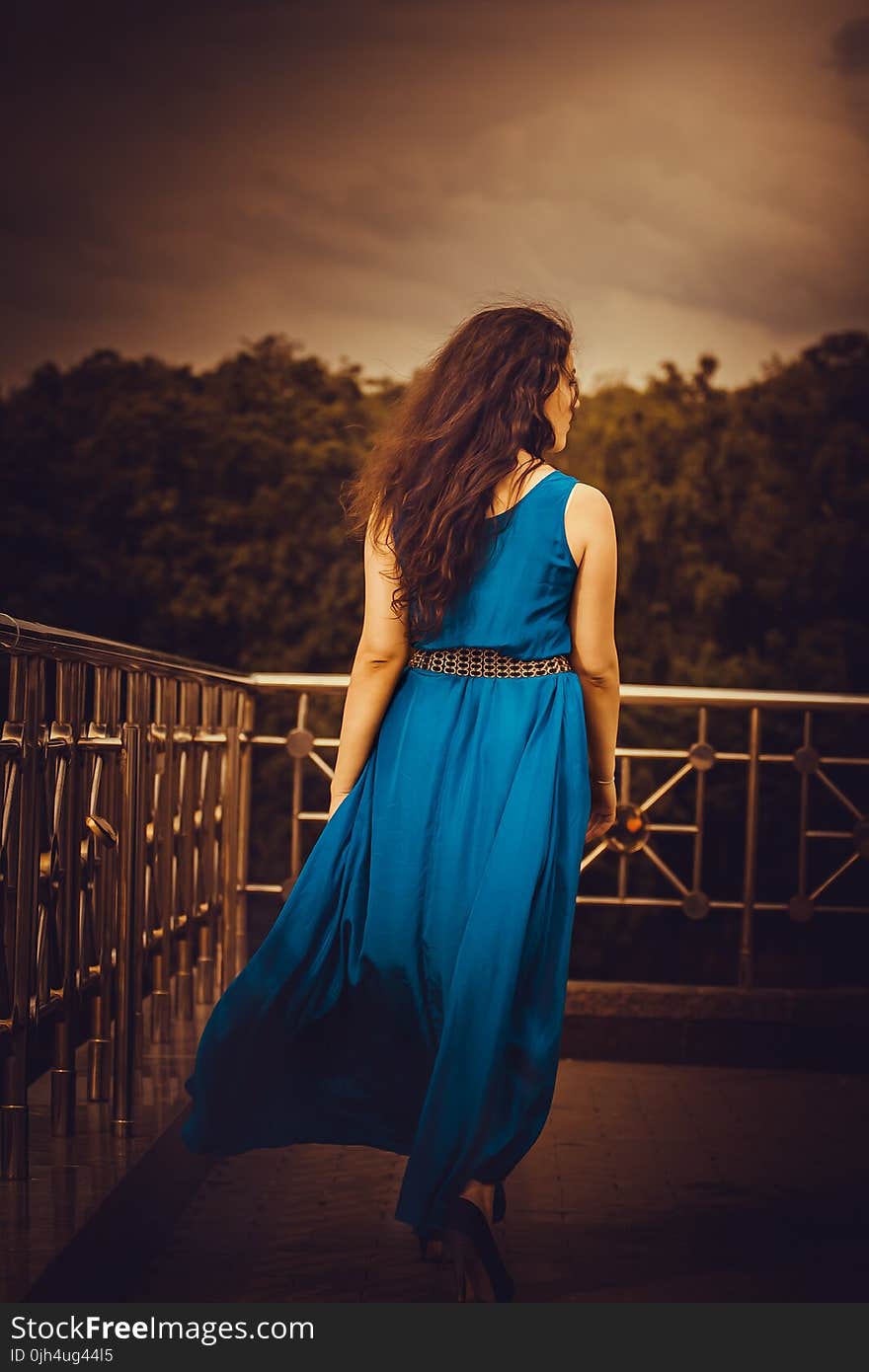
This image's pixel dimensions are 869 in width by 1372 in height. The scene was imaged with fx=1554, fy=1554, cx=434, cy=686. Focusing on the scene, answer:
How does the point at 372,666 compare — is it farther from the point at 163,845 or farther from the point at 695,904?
the point at 695,904

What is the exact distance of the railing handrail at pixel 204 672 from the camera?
2543 mm

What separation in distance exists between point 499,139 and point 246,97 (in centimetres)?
574

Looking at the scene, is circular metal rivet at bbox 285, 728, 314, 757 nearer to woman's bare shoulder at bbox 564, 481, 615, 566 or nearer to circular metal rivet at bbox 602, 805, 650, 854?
circular metal rivet at bbox 602, 805, 650, 854

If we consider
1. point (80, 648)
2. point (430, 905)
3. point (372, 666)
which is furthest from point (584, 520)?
point (80, 648)

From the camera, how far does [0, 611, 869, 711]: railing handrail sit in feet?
8.34

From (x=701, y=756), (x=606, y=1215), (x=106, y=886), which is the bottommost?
(x=606, y=1215)

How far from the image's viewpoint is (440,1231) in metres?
2.47

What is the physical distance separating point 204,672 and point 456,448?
6.02 feet

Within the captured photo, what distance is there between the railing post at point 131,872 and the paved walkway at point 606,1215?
414mm

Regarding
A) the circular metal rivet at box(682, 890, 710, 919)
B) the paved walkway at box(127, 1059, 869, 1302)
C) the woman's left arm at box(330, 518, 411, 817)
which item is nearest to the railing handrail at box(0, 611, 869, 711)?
the woman's left arm at box(330, 518, 411, 817)

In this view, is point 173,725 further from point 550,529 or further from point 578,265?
point 578,265

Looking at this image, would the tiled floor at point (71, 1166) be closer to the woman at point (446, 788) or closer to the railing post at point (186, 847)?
the woman at point (446, 788)

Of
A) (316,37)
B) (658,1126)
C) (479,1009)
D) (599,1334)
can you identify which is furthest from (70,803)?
(316,37)

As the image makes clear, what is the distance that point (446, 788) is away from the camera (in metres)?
2.67
